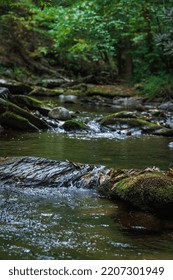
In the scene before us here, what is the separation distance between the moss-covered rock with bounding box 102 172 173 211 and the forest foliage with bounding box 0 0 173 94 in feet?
34.6

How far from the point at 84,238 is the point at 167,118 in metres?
10.1

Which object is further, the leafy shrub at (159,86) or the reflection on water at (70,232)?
the leafy shrub at (159,86)

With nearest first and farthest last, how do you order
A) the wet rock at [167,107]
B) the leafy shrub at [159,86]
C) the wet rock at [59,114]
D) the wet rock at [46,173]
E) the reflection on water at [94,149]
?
the wet rock at [46,173], the reflection on water at [94,149], the wet rock at [59,114], the wet rock at [167,107], the leafy shrub at [159,86]

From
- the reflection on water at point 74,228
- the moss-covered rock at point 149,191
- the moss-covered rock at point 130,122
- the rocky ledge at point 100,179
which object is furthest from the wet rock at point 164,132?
the moss-covered rock at point 149,191

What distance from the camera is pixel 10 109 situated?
10.1m

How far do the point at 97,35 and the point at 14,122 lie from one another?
12003 mm

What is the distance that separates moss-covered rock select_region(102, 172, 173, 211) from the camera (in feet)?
13.2

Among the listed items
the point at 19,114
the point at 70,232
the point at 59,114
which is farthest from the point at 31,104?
the point at 70,232

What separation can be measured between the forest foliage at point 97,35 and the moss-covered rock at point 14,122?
585 cm

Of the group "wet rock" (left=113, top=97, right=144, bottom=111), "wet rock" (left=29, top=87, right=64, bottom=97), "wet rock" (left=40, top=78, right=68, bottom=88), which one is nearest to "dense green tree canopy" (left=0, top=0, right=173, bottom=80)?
"wet rock" (left=40, top=78, right=68, bottom=88)

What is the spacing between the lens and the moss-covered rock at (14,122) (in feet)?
32.1

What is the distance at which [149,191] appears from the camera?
412 centimetres

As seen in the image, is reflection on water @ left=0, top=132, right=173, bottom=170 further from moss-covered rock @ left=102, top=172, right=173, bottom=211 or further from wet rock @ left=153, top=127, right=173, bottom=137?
moss-covered rock @ left=102, top=172, right=173, bottom=211

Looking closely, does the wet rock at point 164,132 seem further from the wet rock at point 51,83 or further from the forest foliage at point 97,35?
the wet rock at point 51,83
